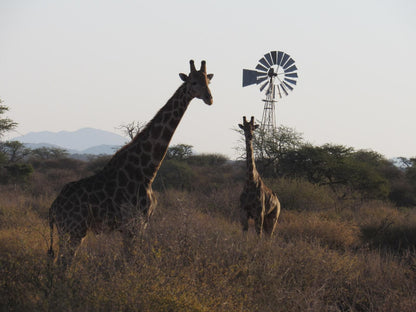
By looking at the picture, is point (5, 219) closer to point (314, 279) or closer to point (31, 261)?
point (31, 261)

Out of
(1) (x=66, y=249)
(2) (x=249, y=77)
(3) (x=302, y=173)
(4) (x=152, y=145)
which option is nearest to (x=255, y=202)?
(4) (x=152, y=145)

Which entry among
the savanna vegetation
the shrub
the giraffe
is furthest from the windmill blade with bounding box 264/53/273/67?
the giraffe

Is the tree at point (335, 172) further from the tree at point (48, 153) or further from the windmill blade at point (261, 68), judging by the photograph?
the tree at point (48, 153)

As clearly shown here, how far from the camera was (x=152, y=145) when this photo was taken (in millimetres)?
6105

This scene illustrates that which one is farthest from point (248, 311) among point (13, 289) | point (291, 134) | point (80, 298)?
point (291, 134)

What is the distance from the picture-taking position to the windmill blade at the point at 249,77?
23.4 metres

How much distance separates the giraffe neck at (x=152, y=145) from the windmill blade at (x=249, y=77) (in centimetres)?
1727

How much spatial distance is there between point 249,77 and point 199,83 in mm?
18277

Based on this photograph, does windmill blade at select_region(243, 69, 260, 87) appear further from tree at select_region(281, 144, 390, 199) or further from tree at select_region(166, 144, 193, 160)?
tree at select_region(166, 144, 193, 160)

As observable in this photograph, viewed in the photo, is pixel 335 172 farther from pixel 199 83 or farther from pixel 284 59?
pixel 199 83

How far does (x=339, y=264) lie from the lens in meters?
6.23

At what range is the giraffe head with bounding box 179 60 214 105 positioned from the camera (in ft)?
19.4

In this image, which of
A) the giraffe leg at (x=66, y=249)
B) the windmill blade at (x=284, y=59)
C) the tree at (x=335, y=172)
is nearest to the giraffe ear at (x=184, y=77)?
the giraffe leg at (x=66, y=249)

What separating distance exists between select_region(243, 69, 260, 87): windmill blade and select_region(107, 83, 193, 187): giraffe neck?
17.3m
